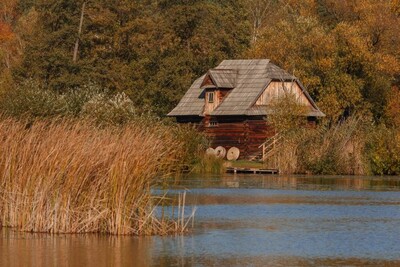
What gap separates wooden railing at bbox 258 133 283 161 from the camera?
6359 cm

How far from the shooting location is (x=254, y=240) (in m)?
27.0

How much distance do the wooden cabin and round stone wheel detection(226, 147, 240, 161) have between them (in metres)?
0.77

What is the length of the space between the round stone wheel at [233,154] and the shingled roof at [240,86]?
87.9 inches

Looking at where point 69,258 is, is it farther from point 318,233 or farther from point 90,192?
point 318,233

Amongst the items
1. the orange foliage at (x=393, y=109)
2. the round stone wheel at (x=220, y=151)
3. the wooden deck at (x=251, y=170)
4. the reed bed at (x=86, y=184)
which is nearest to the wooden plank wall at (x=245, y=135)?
the round stone wheel at (x=220, y=151)

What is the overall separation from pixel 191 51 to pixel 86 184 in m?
65.5

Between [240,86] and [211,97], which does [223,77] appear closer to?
[240,86]

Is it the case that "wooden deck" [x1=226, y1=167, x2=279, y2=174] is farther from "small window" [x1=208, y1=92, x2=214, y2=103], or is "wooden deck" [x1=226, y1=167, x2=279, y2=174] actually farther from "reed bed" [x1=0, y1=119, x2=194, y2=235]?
"reed bed" [x1=0, y1=119, x2=194, y2=235]

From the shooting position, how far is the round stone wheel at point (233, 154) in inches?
2803

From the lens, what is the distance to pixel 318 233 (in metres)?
29.0

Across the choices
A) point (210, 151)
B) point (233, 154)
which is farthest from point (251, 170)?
point (233, 154)

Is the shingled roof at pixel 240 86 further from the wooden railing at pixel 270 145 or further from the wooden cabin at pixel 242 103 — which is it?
the wooden railing at pixel 270 145

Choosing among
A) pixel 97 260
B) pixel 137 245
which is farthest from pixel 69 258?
pixel 137 245

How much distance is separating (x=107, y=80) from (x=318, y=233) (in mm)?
57795
